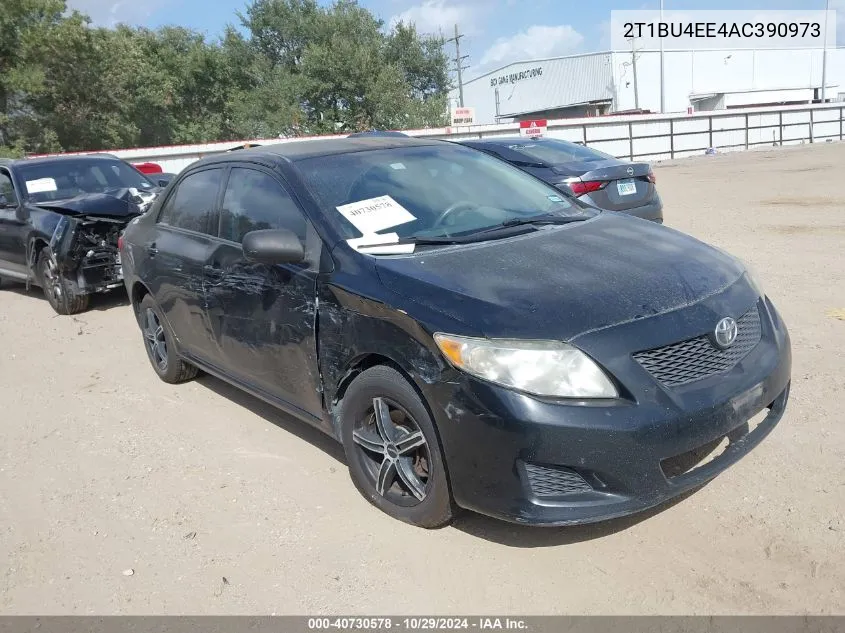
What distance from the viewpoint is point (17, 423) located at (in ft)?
16.2

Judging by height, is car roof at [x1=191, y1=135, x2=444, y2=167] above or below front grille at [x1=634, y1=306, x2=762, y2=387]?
above

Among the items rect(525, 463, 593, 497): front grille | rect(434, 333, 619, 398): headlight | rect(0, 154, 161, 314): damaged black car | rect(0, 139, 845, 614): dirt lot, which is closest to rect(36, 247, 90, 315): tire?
rect(0, 154, 161, 314): damaged black car

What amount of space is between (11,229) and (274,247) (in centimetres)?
658

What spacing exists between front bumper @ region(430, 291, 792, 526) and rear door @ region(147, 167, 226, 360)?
7.20 ft

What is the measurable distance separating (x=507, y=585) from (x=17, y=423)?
3791mm

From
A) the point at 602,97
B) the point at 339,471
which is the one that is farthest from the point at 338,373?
the point at 602,97

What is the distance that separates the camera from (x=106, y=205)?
25.4ft

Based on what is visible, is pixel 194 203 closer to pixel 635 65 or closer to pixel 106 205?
pixel 106 205

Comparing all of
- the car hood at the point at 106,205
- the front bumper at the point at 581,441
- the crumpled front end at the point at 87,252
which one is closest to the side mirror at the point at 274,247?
the front bumper at the point at 581,441

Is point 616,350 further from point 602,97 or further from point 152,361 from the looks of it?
point 602,97

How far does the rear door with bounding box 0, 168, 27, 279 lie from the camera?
326 inches

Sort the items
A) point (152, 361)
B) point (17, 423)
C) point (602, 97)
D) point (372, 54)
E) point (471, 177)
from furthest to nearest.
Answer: point (602, 97)
point (372, 54)
point (152, 361)
point (17, 423)
point (471, 177)

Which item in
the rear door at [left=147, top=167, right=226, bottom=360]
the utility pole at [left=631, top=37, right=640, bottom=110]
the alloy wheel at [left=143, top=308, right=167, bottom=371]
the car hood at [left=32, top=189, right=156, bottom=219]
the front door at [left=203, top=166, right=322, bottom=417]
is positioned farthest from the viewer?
the utility pole at [left=631, top=37, right=640, bottom=110]

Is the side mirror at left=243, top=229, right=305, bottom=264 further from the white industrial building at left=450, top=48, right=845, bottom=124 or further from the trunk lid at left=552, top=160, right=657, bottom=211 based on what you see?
the white industrial building at left=450, top=48, right=845, bottom=124
